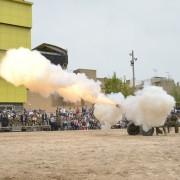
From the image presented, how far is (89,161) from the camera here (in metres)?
16.9

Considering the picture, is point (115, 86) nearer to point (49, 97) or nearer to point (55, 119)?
point (49, 97)

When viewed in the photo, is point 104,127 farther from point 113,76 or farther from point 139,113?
point 113,76

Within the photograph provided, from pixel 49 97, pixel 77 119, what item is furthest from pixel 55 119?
pixel 49 97

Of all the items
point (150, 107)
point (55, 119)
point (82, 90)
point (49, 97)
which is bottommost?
point (55, 119)

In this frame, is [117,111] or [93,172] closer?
[93,172]

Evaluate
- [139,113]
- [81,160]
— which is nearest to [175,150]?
[81,160]

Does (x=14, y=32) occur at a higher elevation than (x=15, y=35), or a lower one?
higher

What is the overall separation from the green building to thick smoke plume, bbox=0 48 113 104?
54.3 feet

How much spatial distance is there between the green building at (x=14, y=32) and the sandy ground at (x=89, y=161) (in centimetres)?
2443

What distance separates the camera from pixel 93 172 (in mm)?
14680

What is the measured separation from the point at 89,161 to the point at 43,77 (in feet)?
32.1

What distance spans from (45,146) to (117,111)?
1076 centimetres

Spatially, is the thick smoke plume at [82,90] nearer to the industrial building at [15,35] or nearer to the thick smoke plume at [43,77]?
the thick smoke plume at [43,77]

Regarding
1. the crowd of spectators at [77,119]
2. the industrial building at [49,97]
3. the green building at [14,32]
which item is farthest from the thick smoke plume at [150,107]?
the green building at [14,32]
